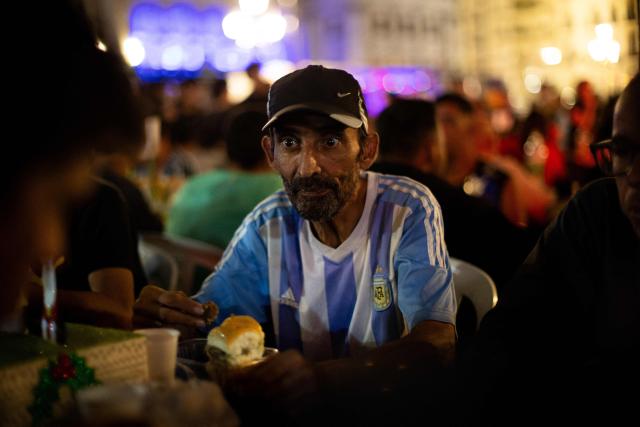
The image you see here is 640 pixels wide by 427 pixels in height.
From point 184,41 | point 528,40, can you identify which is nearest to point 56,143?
point 184,41

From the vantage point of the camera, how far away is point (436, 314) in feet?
7.28

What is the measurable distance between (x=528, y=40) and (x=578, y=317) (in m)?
42.6

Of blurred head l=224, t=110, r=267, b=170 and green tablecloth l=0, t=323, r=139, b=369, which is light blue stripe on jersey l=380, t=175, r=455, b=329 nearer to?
green tablecloth l=0, t=323, r=139, b=369

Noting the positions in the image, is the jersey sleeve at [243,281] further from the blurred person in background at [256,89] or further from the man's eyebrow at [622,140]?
the blurred person in background at [256,89]

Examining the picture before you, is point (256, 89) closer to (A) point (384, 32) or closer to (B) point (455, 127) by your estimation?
(B) point (455, 127)

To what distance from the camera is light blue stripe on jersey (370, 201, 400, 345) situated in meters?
2.41

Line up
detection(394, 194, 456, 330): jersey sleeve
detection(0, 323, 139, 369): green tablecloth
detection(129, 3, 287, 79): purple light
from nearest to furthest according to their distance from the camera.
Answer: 1. detection(0, 323, 139, 369): green tablecloth
2. detection(394, 194, 456, 330): jersey sleeve
3. detection(129, 3, 287, 79): purple light

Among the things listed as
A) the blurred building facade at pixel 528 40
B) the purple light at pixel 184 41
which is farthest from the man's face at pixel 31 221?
the blurred building facade at pixel 528 40

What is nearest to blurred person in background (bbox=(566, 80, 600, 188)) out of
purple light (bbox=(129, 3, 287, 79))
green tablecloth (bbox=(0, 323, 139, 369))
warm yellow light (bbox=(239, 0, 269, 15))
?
green tablecloth (bbox=(0, 323, 139, 369))

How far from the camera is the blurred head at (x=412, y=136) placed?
4258 mm

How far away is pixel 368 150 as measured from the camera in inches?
99.0

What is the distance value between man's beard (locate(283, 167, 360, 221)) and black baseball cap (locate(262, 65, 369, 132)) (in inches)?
7.4

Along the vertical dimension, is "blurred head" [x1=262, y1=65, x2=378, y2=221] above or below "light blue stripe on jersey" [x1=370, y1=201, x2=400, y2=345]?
above

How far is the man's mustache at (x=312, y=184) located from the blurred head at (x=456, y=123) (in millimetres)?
3282
